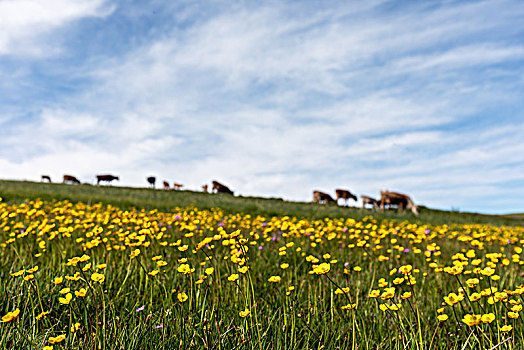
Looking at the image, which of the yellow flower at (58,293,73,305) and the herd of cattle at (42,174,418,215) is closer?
the yellow flower at (58,293,73,305)

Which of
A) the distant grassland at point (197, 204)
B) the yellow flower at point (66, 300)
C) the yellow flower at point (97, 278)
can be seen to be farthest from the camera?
the distant grassland at point (197, 204)

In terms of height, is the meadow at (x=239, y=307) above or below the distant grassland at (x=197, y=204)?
below

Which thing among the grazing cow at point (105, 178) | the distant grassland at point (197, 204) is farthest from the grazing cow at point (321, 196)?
the grazing cow at point (105, 178)

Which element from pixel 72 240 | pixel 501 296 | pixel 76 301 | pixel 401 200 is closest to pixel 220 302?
pixel 76 301

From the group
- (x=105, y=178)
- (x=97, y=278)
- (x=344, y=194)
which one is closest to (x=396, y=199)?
(x=344, y=194)

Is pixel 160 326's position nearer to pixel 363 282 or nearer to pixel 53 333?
pixel 53 333

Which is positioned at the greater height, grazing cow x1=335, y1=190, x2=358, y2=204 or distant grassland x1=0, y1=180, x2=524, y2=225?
grazing cow x1=335, y1=190, x2=358, y2=204

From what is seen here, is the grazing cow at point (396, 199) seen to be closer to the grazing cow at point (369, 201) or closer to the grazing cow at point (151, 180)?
the grazing cow at point (369, 201)

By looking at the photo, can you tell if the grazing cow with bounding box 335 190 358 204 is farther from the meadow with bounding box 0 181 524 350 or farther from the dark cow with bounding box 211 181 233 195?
the meadow with bounding box 0 181 524 350

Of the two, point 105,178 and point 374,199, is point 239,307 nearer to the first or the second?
point 374,199

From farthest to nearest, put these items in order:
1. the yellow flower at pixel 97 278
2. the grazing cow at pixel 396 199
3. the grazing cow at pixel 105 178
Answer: the grazing cow at pixel 105 178
the grazing cow at pixel 396 199
the yellow flower at pixel 97 278

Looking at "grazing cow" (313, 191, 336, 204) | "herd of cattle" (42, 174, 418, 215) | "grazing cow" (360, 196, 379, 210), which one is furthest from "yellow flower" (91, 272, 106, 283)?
"grazing cow" (360, 196, 379, 210)

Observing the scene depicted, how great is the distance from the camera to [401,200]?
99.4 feet

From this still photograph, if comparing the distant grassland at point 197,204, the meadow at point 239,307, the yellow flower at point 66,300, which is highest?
the distant grassland at point 197,204
